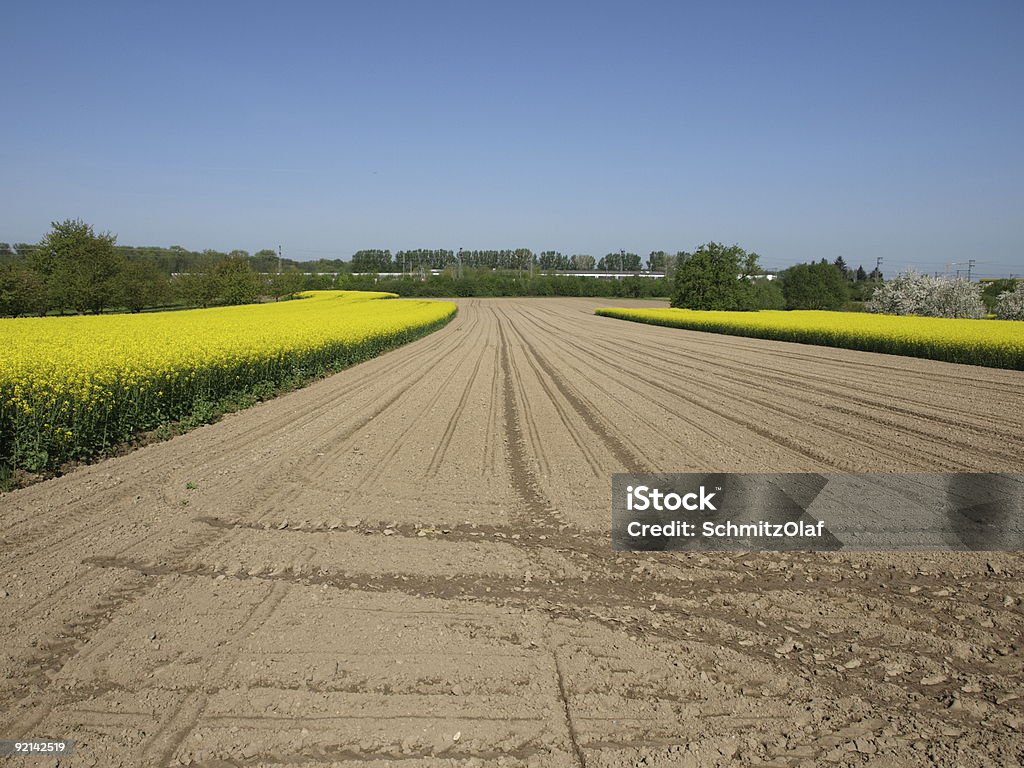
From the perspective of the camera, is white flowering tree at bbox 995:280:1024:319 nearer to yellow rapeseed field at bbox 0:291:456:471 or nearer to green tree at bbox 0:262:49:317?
yellow rapeseed field at bbox 0:291:456:471

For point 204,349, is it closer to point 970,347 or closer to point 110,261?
point 970,347

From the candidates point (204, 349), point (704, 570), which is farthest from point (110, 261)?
point (704, 570)

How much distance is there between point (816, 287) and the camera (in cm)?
8388

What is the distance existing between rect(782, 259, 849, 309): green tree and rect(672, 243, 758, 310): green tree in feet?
79.0

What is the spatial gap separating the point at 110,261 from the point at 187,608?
2082 inches

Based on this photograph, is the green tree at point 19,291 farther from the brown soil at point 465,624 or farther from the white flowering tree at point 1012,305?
the white flowering tree at point 1012,305

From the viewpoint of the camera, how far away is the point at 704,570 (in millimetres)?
5352

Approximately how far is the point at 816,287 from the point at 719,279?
29.0 metres

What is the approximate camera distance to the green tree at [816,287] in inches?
3268

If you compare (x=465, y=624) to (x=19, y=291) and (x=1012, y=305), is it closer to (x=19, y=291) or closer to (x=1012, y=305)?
(x=19, y=291)

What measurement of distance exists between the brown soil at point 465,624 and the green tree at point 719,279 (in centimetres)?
5662
